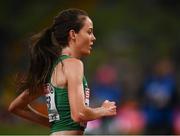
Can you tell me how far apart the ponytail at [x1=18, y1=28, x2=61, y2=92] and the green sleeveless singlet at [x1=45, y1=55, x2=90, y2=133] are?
4.2 inches

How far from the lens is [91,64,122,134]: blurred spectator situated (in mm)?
14430

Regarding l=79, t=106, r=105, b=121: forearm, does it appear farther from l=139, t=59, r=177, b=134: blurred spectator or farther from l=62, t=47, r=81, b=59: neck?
l=139, t=59, r=177, b=134: blurred spectator

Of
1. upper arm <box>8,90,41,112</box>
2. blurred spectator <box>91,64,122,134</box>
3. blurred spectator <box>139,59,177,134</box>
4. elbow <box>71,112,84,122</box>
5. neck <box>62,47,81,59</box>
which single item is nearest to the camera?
elbow <box>71,112,84,122</box>

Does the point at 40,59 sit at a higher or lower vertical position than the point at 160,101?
lower

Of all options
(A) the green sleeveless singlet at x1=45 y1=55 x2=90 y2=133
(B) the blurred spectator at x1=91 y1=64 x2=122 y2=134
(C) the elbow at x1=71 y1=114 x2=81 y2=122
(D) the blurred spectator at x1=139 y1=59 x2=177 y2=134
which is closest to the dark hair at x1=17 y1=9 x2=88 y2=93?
(A) the green sleeveless singlet at x1=45 y1=55 x2=90 y2=133

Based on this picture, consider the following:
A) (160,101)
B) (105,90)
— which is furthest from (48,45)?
(105,90)

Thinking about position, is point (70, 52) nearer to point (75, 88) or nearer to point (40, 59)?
point (40, 59)

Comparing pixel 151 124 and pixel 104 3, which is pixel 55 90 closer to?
pixel 151 124

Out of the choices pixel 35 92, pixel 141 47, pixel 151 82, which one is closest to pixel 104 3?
pixel 141 47

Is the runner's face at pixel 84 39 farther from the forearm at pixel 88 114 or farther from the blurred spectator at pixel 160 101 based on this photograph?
the blurred spectator at pixel 160 101

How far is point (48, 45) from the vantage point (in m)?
7.12

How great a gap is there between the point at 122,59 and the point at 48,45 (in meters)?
13.2

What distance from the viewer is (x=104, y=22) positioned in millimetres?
22703

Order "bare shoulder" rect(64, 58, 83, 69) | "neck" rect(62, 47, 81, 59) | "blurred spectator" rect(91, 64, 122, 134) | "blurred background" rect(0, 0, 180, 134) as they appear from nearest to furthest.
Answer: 1. "bare shoulder" rect(64, 58, 83, 69)
2. "neck" rect(62, 47, 81, 59)
3. "blurred background" rect(0, 0, 180, 134)
4. "blurred spectator" rect(91, 64, 122, 134)
